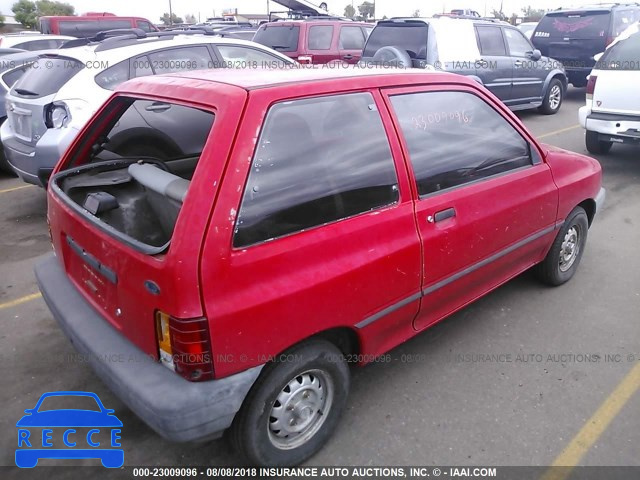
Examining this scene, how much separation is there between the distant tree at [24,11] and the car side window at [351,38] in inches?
1689

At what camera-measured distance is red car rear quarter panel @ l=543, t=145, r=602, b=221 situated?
3.49m

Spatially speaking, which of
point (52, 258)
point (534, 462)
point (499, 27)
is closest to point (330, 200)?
point (534, 462)

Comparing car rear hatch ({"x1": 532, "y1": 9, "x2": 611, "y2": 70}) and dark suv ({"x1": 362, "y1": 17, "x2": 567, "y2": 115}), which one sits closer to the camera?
dark suv ({"x1": 362, "y1": 17, "x2": 567, "y2": 115})

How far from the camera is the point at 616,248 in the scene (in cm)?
470

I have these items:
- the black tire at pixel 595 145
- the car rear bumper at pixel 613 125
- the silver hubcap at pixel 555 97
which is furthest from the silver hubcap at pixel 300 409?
the silver hubcap at pixel 555 97

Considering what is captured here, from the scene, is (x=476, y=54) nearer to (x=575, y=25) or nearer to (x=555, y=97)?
(x=555, y=97)

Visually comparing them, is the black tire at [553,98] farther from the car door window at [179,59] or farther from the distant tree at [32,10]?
the distant tree at [32,10]

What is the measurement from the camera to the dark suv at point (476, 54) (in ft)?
28.1

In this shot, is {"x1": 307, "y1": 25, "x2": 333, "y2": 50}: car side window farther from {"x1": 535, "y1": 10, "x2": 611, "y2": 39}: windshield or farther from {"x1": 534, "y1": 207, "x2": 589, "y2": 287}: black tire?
{"x1": 534, "y1": 207, "x2": 589, "y2": 287}: black tire

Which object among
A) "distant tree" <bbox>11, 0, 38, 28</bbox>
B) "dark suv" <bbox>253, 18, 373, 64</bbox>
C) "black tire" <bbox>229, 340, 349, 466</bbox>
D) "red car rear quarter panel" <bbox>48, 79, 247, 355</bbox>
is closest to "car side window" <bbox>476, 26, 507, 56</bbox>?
"dark suv" <bbox>253, 18, 373, 64</bbox>

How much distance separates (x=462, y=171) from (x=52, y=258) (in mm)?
2348

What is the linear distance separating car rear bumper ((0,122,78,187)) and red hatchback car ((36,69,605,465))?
2.08 metres

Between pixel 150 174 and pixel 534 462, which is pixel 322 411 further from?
pixel 150 174

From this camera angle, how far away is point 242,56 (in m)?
6.29
